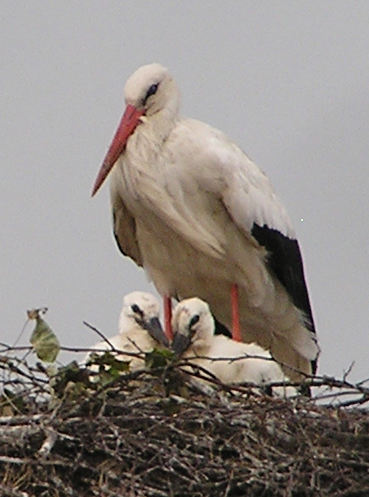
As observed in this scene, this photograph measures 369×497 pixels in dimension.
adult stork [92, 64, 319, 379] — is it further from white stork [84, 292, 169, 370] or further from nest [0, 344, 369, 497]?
nest [0, 344, 369, 497]

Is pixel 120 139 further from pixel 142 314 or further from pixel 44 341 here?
pixel 44 341

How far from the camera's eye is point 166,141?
8.68m

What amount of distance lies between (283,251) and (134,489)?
97.0 inches

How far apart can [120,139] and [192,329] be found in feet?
3.43

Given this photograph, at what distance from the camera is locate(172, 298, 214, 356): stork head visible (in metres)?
8.05

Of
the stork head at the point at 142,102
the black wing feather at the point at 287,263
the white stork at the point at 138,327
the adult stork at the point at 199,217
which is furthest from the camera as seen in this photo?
the black wing feather at the point at 287,263

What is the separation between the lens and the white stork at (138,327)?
801cm

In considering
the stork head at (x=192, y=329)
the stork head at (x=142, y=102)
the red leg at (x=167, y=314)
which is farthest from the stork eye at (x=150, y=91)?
the stork head at (x=192, y=329)

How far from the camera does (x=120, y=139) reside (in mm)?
8703

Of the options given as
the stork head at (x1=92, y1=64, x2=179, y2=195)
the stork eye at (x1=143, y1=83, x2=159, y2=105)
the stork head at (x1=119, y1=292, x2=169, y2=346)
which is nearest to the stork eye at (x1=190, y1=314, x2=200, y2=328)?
the stork head at (x1=119, y1=292, x2=169, y2=346)

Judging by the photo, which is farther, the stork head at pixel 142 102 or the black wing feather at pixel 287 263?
the black wing feather at pixel 287 263

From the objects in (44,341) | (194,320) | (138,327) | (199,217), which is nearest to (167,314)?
(199,217)

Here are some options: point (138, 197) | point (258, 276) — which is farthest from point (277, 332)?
point (138, 197)

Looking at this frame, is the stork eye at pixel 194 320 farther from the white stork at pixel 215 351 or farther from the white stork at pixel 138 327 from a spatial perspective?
the white stork at pixel 138 327
